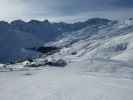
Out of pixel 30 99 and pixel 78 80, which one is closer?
pixel 30 99

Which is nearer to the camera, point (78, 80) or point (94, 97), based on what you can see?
point (94, 97)

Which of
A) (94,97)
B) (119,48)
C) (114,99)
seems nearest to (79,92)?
(94,97)

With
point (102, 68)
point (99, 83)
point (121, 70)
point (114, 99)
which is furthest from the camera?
point (102, 68)

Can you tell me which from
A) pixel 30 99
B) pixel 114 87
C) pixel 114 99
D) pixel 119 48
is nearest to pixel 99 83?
pixel 114 87

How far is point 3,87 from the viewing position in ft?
56.5

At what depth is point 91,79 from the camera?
708 inches

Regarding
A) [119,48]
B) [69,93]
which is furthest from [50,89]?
[119,48]

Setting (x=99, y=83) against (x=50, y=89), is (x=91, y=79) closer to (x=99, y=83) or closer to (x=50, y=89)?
(x=99, y=83)

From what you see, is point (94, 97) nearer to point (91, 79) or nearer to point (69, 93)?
point (69, 93)

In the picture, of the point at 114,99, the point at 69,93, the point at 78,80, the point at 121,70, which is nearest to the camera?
the point at 114,99

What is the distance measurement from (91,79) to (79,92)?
13.3 feet

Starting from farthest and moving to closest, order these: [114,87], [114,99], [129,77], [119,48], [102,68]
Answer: [119,48] → [102,68] → [129,77] → [114,87] → [114,99]

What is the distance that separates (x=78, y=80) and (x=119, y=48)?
1962 inches

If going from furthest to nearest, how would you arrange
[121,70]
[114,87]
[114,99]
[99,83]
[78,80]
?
[121,70] < [78,80] < [99,83] < [114,87] < [114,99]
